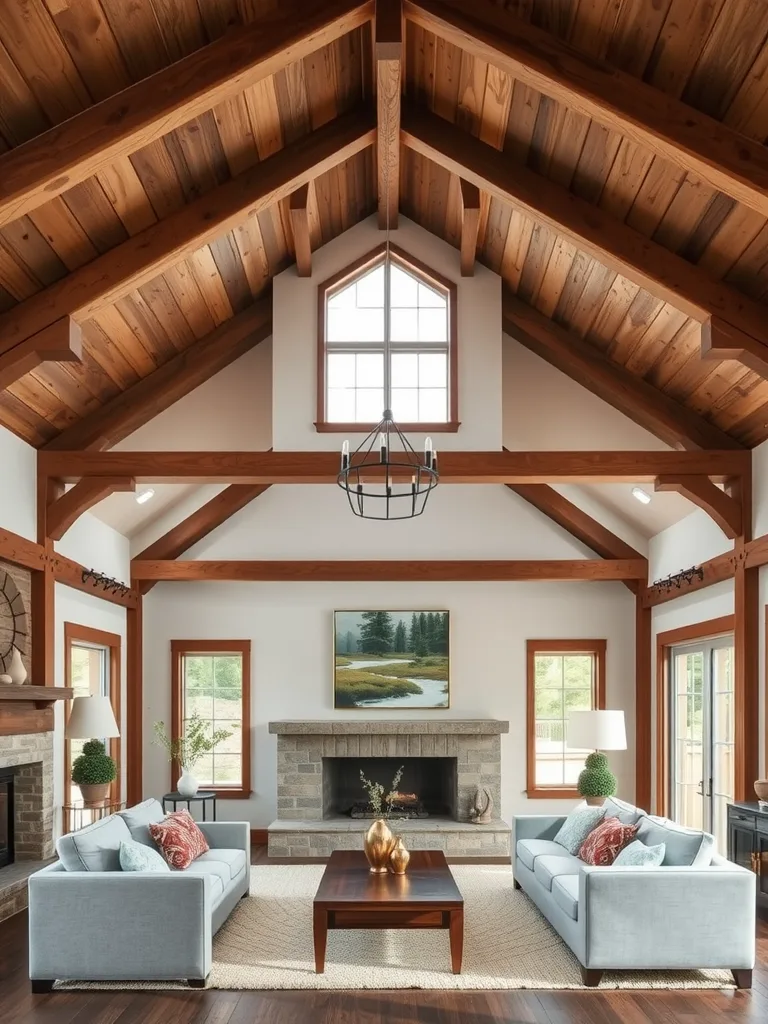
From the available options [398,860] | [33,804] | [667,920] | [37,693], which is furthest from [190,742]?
[667,920]

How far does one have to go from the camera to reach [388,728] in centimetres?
1077

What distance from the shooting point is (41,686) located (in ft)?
26.5

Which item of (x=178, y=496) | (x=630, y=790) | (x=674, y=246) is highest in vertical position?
(x=674, y=246)

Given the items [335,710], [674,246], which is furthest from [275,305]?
[335,710]

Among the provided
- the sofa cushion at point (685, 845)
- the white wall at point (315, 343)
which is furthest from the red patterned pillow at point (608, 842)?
the white wall at point (315, 343)

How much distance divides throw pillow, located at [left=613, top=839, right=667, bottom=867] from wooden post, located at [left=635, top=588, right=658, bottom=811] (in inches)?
196

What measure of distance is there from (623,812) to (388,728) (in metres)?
3.60

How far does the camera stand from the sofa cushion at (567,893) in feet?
20.4

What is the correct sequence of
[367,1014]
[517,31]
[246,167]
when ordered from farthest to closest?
1. [246,167]
2. [517,31]
3. [367,1014]

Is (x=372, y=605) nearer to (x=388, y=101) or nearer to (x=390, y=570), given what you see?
(x=390, y=570)

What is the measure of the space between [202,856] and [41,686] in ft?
5.63

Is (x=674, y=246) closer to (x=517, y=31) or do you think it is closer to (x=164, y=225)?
(x=517, y=31)

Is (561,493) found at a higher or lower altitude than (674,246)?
lower

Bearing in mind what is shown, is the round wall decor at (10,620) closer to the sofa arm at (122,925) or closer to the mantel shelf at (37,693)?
the mantel shelf at (37,693)
